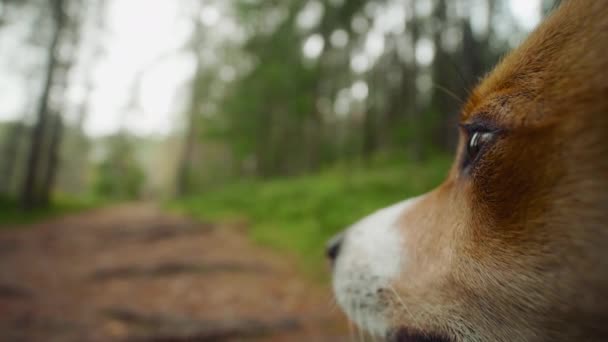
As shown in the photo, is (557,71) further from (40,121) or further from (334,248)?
(40,121)

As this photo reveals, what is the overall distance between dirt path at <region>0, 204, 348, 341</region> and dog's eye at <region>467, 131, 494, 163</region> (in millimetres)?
1497

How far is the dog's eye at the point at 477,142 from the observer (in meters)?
1.20

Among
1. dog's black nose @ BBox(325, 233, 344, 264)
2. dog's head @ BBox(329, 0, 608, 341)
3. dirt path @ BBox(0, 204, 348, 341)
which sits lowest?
dirt path @ BBox(0, 204, 348, 341)

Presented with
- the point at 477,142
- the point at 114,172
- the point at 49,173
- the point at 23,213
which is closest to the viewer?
the point at 477,142

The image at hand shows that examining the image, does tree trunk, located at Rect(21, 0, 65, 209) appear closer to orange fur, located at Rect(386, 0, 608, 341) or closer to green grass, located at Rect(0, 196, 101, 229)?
green grass, located at Rect(0, 196, 101, 229)

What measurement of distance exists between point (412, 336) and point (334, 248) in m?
0.64

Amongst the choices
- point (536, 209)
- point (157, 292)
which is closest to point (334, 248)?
point (536, 209)

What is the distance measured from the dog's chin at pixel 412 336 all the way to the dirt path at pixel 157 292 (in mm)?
878

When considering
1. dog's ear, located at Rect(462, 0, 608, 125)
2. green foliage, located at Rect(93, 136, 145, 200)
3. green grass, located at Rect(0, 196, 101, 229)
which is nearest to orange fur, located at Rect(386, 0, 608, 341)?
dog's ear, located at Rect(462, 0, 608, 125)

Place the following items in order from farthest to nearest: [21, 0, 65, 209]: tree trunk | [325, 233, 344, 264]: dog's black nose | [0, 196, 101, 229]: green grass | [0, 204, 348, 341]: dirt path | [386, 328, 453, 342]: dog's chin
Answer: [21, 0, 65, 209]: tree trunk, [0, 196, 101, 229]: green grass, [0, 204, 348, 341]: dirt path, [325, 233, 344, 264]: dog's black nose, [386, 328, 453, 342]: dog's chin

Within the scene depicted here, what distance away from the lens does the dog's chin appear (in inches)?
53.3

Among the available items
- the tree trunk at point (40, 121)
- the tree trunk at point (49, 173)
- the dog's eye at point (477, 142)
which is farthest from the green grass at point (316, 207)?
the tree trunk at point (49, 173)

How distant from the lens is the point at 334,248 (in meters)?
1.96

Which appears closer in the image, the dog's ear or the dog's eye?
the dog's ear
